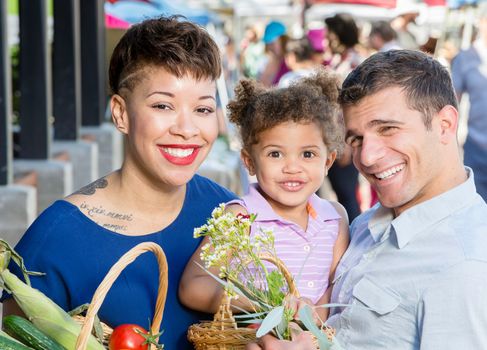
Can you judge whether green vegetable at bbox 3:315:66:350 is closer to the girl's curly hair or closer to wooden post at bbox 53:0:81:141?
the girl's curly hair

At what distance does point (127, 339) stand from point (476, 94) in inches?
245

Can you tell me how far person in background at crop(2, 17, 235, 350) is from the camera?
11.1ft

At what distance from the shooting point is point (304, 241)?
12.9ft

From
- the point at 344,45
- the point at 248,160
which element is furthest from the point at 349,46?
the point at 248,160

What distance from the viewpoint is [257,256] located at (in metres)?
3.06

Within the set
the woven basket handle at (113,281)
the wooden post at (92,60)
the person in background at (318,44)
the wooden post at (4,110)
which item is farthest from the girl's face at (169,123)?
the wooden post at (92,60)

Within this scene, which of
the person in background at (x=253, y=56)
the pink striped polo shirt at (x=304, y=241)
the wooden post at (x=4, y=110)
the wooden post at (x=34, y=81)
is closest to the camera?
the pink striped polo shirt at (x=304, y=241)

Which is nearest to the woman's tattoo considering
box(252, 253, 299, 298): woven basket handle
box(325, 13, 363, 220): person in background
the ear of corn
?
the ear of corn

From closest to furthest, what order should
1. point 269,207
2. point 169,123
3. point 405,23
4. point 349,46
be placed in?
point 169,123, point 269,207, point 349,46, point 405,23

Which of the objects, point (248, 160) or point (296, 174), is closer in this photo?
point (296, 174)

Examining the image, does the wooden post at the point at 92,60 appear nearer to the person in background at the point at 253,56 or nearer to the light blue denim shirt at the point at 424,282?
the person in background at the point at 253,56

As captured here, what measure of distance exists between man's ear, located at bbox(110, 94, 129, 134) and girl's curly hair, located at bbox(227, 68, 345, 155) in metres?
0.64

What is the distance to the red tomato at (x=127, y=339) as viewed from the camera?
293cm

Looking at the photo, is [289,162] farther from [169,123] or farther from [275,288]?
[275,288]
